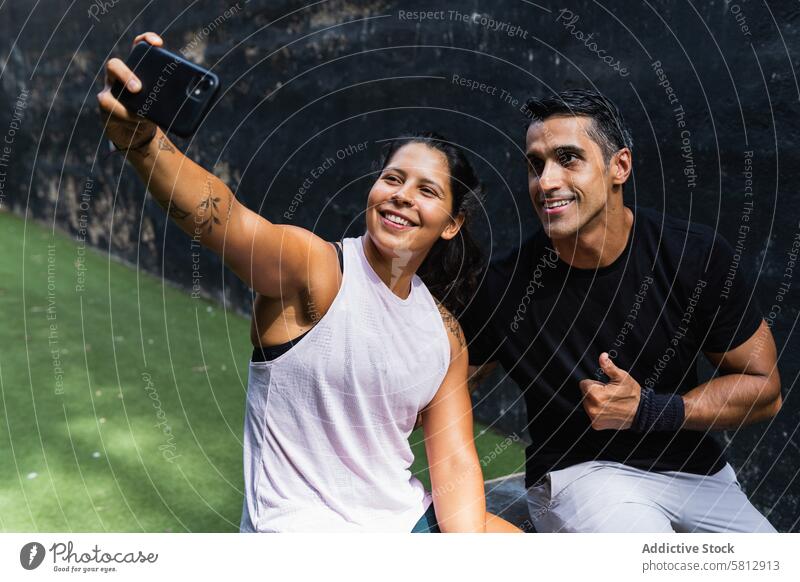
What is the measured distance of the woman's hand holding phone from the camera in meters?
1.14

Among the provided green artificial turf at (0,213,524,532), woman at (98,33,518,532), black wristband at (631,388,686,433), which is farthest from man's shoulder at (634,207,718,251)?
green artificial turf at (0,213,524,532)

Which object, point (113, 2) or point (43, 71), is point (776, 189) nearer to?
point (113, 2)

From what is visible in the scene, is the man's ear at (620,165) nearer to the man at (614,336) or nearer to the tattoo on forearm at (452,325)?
the man at (614,336)

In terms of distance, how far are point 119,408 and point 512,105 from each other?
1901mm

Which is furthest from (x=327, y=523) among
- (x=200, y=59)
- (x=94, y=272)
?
(x=94, y=272)

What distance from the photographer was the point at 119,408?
3332 millimetres

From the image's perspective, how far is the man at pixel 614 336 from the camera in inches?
68.8

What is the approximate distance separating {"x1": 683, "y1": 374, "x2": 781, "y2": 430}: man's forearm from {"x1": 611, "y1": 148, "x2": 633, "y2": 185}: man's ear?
1.54ft

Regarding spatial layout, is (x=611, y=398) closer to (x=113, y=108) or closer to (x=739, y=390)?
(x=739, y=390)

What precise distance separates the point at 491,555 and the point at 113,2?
15.6 feet

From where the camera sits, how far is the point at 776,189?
2229 mm

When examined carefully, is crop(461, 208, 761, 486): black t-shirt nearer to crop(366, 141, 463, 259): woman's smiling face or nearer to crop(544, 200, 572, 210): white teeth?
crop(544, 200, 572, 210): white teeth

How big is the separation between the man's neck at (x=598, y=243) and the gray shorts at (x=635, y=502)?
0.43 meters

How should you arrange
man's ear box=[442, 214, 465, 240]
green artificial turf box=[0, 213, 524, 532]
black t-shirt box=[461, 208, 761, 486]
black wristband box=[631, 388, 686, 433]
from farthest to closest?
green artificial turf box=[0, 213, 524, 532]
black t-shirt box=[461, 208, 761, 486]
black wristband box=[631, 388, 686, 433]
man's ear box=[442, 214, 465, 240]
